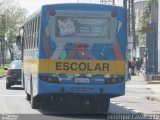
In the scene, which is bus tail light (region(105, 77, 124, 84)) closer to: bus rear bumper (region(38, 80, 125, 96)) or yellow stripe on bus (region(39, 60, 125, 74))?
bus rear bumper (region(38, 80, 125, 96))

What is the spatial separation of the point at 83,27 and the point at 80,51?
29.2 inches

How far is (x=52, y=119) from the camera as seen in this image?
17891mm

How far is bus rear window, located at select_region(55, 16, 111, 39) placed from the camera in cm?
1914

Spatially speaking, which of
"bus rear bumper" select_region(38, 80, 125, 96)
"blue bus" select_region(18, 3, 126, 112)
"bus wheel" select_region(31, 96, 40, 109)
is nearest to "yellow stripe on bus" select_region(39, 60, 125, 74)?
"blue bus" select_region(18, 3, 126, 112)

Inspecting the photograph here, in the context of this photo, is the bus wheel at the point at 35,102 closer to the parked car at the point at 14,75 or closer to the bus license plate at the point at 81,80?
the bus license plate at the point at 81,80

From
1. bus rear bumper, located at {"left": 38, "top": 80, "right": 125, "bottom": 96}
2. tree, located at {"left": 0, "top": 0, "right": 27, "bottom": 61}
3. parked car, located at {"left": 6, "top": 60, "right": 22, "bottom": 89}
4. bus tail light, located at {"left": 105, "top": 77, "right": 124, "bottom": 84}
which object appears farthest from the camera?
tree, located at {"left": 0, "top": 0, "right": 27, "bottom": 61}

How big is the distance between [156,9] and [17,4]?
234 feet

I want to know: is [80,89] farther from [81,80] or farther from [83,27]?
[83,27]

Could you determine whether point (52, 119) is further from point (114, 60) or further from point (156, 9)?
point (156, 9)

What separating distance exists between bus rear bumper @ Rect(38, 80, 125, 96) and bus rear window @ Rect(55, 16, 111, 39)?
152cm

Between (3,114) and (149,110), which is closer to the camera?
(3,114)

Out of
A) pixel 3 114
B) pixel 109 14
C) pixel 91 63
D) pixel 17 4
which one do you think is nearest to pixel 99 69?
pixel 91 63

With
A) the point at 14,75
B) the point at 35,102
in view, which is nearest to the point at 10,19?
the point at 14,75

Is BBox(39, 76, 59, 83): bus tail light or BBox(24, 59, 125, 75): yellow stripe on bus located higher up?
BBox(24, 59, 125, 75): yellow stripe on bus
